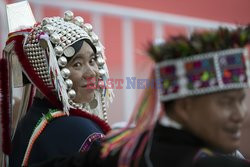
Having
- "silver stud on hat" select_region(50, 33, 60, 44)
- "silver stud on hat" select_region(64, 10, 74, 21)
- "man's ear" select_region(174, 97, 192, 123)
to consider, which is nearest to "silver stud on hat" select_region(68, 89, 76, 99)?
"silver stud on hat" select_region(50, 33, 60, 44)

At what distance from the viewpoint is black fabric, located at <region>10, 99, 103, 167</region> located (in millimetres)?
2789

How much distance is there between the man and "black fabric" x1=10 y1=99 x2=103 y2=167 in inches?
30.9

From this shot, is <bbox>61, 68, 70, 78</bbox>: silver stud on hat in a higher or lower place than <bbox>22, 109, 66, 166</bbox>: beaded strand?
higher

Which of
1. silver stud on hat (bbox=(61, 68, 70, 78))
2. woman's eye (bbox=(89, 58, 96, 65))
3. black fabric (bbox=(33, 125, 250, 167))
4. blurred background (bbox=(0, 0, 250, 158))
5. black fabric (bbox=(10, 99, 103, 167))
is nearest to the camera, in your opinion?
black fabric (bbox=(33, 125, 250, 167))

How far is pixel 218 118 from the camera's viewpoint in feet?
6.40

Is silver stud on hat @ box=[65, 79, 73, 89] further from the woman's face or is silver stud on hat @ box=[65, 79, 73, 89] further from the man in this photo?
the man

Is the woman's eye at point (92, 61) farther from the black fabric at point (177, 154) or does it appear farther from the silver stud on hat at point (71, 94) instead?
the black fabric at point (177, 154)

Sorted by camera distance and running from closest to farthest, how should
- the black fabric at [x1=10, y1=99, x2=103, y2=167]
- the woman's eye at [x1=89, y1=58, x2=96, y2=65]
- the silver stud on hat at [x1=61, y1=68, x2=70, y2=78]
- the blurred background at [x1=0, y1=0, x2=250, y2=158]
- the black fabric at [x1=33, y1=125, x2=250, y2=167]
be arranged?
the black fabric at [x1=33, y1=125, x2=250, y2=167] → the black fabric at [x1=10, y1=99, x2=103, y2=167] → the silver stud on hat at [x1=61, y1=68, x2=70, y2=78] → the woman's eye at [x1=89, y1=58, x2=96, y2=65] → the blurred background at [x1=0, y1=0, x2=250, y2=158]

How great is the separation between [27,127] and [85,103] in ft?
0.98

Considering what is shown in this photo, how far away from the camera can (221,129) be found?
6.45ft

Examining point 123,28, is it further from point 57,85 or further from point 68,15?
point 57,85

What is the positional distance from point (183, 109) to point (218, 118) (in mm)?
113

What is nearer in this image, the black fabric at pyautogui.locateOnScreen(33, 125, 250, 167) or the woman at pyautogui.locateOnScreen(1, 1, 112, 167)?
the black fabric at pyautogui.locateOnScreen(33, 125, 250, 167)

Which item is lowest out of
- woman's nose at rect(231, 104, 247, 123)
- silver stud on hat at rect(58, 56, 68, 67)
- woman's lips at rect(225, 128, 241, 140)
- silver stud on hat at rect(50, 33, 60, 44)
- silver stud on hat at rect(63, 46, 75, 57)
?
woman's lips at rect(225, 128, 241, 140)
